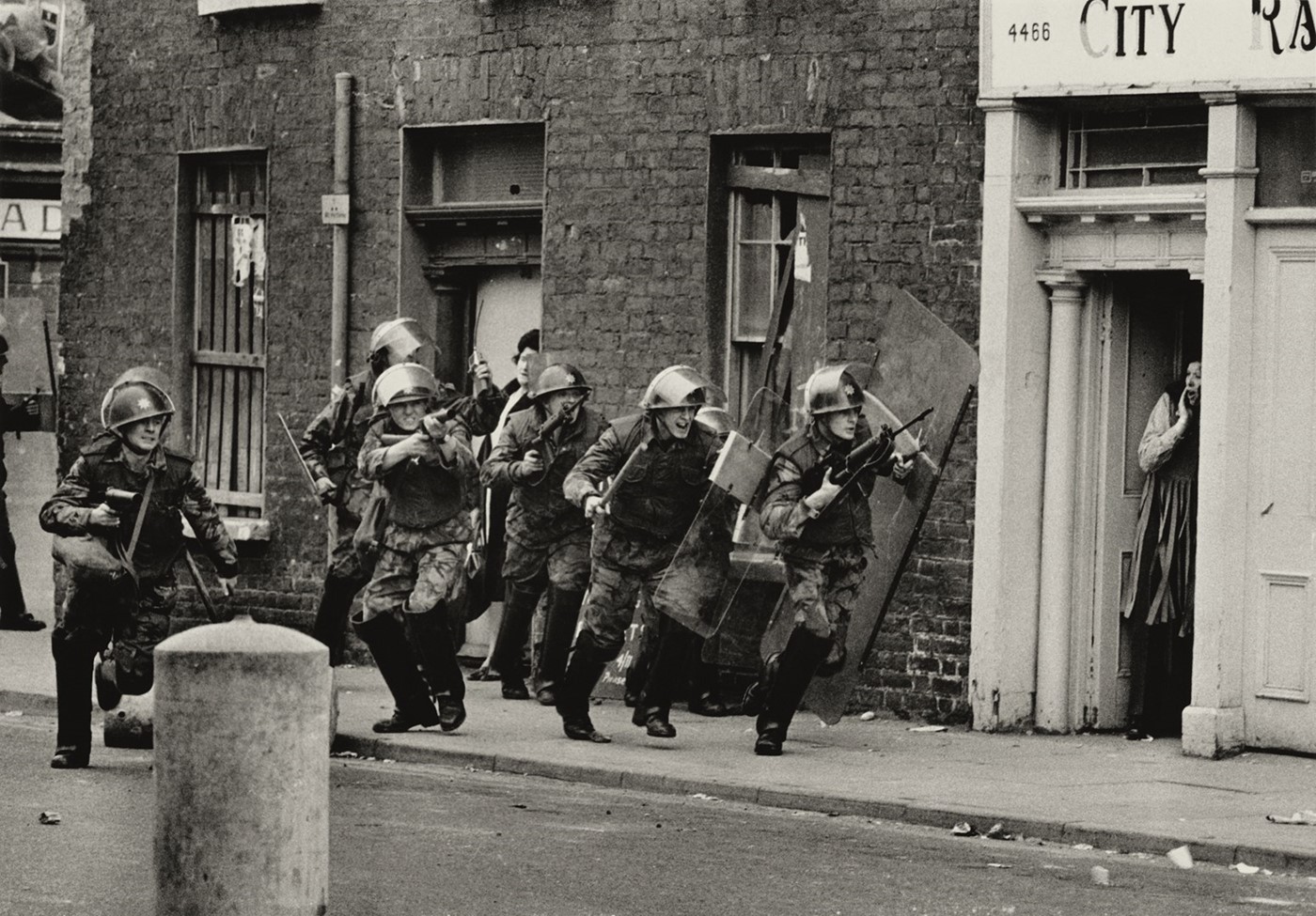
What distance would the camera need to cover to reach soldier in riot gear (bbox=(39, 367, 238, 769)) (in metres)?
12.9

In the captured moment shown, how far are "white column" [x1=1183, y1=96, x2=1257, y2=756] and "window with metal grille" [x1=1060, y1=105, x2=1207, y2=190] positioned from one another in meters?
0.43

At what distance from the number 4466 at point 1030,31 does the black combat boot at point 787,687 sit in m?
3.32

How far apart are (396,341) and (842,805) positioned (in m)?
5.23

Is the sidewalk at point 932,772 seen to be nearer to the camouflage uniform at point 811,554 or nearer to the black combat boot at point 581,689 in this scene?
the black combat boot at point 581,689

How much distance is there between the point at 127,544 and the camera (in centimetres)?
1303

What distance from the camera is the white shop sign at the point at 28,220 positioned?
96.2ft

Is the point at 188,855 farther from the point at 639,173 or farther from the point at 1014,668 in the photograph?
the point at 639,173

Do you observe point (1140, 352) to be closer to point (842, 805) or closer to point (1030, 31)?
point (1030, 31)

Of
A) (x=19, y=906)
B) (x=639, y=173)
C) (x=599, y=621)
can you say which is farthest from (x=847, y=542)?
(x=19, y=906)

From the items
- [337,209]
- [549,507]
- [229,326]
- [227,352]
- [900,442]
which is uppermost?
[337,209]

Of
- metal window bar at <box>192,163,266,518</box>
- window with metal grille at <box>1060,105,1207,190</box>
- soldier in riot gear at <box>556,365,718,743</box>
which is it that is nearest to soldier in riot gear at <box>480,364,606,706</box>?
soldier in riot gear at <box>556,365,718,743</box>

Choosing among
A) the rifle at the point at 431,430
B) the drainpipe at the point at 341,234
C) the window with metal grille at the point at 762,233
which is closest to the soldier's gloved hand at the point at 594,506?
the rifle at the point at 431,430

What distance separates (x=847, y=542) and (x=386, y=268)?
17.7 feet

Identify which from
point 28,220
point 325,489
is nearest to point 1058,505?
point 325,489
